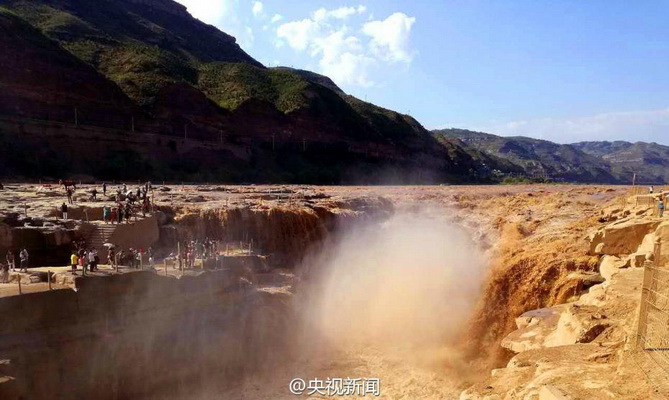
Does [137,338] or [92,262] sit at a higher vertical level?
[92,262]

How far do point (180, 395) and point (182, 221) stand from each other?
799 cm

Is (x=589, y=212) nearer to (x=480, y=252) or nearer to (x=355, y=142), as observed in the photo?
(x=480, y=252)

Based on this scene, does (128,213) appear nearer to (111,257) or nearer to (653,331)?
(111,257)

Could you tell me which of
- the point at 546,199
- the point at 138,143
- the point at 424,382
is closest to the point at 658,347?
the point at 424,382

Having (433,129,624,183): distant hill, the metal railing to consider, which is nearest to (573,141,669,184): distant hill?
(433,129,624,183): distant hill

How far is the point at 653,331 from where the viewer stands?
6195 millimetres

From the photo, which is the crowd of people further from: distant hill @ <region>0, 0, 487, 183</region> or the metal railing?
distant hill @ <region>0, 0, 487, 183</region>

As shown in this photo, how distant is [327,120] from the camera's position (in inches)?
2195

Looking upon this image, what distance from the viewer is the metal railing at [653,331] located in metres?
5.49

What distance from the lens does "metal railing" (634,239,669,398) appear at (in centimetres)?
549

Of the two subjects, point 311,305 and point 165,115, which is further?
point 165,115

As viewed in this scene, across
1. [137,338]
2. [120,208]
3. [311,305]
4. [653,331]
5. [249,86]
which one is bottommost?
[311,305]

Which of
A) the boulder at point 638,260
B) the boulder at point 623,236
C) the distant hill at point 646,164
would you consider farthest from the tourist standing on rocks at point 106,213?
A: the distant hill at point 646,164

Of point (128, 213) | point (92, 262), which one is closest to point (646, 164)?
point (128, 213)
